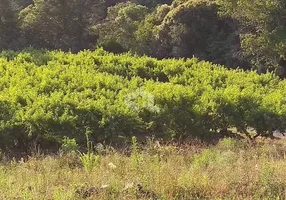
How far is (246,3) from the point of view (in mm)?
23078

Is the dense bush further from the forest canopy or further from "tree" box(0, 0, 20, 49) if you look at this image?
"tree" box(0, 0, 20, 49)

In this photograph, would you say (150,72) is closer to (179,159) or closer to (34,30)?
(179,159)

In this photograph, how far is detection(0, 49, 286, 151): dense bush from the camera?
8820 millimetres

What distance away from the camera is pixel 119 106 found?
9.45 m

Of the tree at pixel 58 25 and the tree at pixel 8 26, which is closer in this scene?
the tree at pixel 8 26

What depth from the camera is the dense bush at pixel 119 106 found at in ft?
28.9

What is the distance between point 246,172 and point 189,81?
830cm

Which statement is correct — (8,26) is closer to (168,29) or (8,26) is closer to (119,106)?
(168,29)

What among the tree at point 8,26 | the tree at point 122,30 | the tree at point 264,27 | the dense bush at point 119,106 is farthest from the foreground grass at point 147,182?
the tree at point 8,26

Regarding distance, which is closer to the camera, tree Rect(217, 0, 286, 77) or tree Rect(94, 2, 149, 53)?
tree Rect(217, 0, 286, 77)

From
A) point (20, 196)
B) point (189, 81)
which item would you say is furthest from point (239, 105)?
point (20, 196)

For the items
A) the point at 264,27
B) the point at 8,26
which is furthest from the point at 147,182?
the point at 8,26

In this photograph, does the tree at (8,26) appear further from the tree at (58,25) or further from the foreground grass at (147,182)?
the foreground grass at (147,182)

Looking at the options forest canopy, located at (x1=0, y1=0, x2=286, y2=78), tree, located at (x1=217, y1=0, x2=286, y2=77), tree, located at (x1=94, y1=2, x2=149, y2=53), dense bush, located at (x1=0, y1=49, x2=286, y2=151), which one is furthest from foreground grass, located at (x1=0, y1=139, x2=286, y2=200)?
tree, located at (x1=94, y1=2, x2=149, y2=53)
